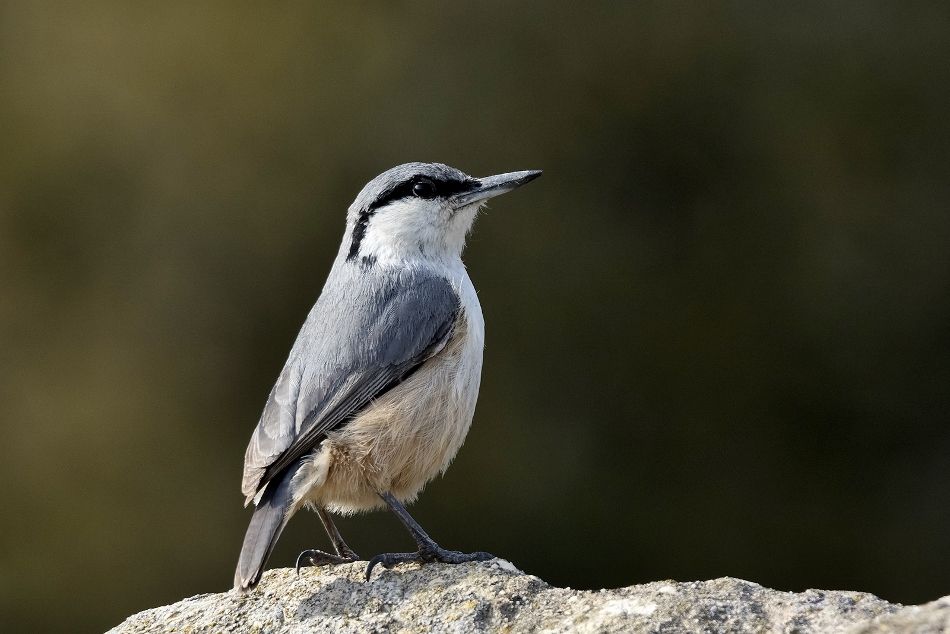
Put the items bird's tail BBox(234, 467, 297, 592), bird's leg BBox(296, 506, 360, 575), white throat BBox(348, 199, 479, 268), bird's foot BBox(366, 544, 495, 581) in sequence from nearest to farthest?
bird's tail BBox(234, 467, 297, 592) < bird's foot BBox(366, 544, 495, 581) < bird's leg BBox(296, 506, 360, 575) < white throat BBox(348, 199, 479, 268)

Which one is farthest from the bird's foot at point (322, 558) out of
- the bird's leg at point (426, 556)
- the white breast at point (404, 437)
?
the bird's leg at point (426, 556)

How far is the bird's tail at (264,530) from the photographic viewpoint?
361 cm

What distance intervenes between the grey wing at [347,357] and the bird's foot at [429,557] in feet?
1.55

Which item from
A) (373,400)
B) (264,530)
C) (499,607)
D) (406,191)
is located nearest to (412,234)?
(406,191)

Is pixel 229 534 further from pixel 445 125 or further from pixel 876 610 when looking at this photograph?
pixel 876 610

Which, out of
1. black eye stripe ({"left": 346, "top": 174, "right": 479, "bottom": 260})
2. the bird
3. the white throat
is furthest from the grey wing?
black eye stripe ({"left": 346, "top": 174, "right": 479, "bottom": 260})

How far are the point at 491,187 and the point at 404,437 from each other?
1.27 metres

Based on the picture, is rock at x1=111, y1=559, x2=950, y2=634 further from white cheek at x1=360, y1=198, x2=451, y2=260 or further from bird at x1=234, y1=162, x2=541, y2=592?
white cheek at x1=360, y1=198, x2=451, y2=260

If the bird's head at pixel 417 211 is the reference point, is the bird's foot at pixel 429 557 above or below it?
below

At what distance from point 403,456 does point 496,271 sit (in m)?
2.71

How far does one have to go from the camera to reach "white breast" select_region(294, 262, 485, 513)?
401 cm

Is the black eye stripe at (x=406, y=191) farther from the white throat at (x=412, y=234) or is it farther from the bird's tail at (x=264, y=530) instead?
the bird's tail at (x=264, y=530)

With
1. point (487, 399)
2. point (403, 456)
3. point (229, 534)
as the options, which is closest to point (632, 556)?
point (487, 399)

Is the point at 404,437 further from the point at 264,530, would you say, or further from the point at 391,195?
the point at 391,195
